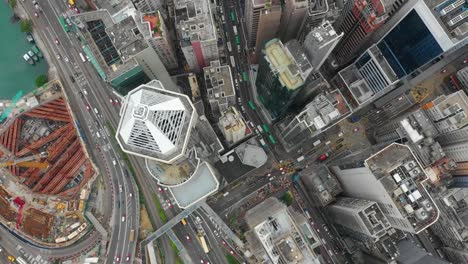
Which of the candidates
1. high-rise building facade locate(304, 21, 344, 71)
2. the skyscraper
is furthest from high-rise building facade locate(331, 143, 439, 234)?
the skyscraper

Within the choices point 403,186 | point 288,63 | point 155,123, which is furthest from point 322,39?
point 155,123

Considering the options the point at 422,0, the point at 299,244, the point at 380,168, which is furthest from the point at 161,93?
the point at 422,0

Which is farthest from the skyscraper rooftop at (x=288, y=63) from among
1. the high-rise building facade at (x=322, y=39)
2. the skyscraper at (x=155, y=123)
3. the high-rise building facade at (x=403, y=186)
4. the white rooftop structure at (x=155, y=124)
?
the high-rise building facade at (x=403, y=186)

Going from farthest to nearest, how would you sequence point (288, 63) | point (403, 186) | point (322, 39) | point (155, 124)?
point (288, 63)
point (322, 39)
point (403, 186)
point (155, 124)

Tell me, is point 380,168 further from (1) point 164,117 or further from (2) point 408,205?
(1) point 164,117

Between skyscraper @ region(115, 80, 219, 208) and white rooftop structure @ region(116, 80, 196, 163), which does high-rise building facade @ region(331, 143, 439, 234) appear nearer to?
skyscraper @ region(115, 80, 219, 208)

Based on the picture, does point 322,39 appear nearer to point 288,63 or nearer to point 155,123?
point 288,63

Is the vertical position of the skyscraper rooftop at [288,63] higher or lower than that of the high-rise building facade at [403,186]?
higher

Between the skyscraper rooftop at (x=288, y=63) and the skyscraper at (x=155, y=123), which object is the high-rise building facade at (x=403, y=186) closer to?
the skyscraper rooftop at (x=288, y=63)
